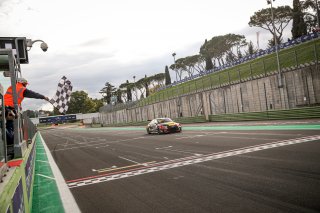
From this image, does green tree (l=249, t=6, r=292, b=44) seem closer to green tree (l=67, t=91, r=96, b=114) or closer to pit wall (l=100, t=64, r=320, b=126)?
pit wall (l=100, t=64, r=320, b=126)

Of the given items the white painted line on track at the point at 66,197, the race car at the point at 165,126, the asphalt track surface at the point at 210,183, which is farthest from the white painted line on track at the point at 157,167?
the race car at the point at 165,126

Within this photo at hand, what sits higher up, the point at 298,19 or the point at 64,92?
the point at 298,19

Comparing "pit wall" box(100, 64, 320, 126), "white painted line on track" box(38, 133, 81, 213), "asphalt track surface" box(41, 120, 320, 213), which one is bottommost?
"white painted line on track" box(38, 133, 81, 213)

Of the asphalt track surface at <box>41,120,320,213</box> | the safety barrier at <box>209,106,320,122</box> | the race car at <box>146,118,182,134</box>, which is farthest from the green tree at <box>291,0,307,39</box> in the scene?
the asphalt track surface at <box>41,120,320,213</box>

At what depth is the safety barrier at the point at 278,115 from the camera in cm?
2270

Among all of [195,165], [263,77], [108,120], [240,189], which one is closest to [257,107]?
[263,77]

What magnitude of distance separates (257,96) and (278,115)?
5.96 metres

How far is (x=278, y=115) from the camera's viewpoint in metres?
25.9

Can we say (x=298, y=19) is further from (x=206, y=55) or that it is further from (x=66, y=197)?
(x=66, y=197)

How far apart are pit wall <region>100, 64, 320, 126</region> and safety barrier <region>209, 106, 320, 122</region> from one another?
1.83 metres

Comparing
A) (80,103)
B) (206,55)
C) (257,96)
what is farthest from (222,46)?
(80,103)

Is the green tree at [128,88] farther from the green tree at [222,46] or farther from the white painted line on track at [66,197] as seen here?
the white painted line on track at [66,197]

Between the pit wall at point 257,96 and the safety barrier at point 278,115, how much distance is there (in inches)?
72.2

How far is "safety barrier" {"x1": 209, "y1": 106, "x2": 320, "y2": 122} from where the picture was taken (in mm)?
22703
